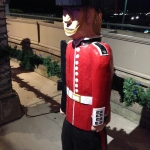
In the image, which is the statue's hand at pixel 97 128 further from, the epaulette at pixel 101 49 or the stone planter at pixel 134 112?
the stone planter at pixel 134 112

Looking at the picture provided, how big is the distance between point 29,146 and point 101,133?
1465 mm

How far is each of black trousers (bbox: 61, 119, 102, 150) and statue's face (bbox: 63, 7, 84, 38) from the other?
0.86 m

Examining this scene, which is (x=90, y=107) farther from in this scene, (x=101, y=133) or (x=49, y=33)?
(x=49, y=33)

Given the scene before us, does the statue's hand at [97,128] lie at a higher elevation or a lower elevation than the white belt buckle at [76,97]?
lower

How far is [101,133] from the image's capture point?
5.91ft

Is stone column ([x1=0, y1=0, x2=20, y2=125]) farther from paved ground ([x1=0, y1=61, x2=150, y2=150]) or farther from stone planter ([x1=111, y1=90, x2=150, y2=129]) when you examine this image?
stone planter ([x1=111, y1=90, x2=150, y2=129])

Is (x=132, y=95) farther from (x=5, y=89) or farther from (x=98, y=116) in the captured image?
(x=5, y=89)

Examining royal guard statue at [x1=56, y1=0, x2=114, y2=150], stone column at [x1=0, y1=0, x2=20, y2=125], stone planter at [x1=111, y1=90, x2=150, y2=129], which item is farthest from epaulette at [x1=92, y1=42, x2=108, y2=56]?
stone planter at [x1=111, y1=90, x2=150, y2=129]

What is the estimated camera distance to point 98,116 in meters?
1.63

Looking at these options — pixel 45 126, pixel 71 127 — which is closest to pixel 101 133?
pixel 71 127

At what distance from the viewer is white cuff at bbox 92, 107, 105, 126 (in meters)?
1.62

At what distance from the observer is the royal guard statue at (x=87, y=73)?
5.05ft

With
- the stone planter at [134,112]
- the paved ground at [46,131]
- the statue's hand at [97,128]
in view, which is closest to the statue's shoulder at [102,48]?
the statue's hand at [97,128]

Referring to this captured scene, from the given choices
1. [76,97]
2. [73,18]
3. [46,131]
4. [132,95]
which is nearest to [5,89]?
[46,131]
